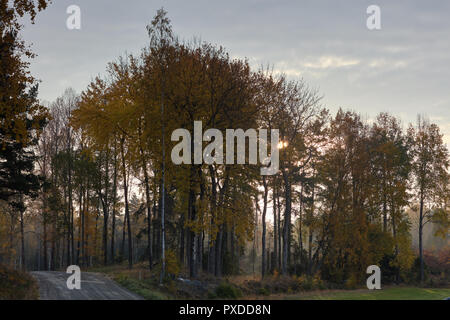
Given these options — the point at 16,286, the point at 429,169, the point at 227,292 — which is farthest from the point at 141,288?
the point at 429,169

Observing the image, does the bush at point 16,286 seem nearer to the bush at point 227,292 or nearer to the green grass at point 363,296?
the bush at point 227,292

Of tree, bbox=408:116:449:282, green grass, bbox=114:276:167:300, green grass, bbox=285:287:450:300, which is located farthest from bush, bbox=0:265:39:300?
tree, bbox=408:116:449:282

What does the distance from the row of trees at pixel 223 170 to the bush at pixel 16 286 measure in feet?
17.6

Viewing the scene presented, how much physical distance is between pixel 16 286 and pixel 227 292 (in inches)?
434

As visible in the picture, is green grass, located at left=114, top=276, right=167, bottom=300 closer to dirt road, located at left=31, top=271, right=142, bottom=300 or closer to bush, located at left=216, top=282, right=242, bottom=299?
dirt road, located at left=31, top=271, right=142, bottom=300

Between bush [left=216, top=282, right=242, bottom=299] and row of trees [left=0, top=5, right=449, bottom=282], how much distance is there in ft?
9.81

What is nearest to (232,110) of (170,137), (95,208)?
(170,137)

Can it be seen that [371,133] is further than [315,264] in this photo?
Yes

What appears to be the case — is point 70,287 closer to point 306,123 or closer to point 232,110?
point 232,110

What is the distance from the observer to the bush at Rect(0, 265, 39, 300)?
18862 millimetres

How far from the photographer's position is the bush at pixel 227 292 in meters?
23.5

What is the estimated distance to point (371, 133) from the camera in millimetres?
44094

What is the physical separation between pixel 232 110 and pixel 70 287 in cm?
1462

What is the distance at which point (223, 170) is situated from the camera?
98.9 ft
